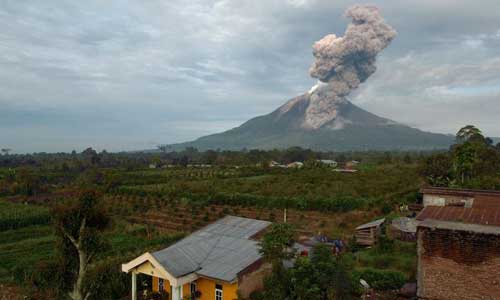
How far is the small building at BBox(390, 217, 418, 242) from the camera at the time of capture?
1767 cm

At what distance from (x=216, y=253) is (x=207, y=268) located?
88 cm

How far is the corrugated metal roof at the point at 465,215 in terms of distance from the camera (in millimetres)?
9291

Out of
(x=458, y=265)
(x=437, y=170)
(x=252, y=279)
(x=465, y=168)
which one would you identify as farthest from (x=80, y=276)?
(x=437, y=170)

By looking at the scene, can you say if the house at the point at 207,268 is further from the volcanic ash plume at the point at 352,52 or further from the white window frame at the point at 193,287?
the volcanic ash plume at the point at 352,52

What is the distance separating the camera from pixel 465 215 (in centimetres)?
1010

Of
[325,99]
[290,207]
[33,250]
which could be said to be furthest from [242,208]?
[325,99]

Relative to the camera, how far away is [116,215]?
31062 mm

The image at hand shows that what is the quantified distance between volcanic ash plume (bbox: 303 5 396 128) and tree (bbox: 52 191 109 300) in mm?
109758

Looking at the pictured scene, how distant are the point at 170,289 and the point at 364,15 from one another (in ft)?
361

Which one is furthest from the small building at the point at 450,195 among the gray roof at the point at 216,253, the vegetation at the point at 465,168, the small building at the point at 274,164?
the small building at the point at 274,164

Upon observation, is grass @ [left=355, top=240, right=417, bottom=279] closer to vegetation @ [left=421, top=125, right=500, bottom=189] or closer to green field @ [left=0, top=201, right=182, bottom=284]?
green field @ [left=0, top=201, right=182, bottom=284]

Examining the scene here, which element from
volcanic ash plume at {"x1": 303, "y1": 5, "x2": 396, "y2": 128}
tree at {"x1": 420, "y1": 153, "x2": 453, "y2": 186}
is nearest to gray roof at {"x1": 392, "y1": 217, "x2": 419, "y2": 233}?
tree at {"x1": 420, "y1": 153, "x2": 453, "y2": 186}

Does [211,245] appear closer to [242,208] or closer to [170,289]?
[170,289]

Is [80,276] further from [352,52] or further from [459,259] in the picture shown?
[352,52]
